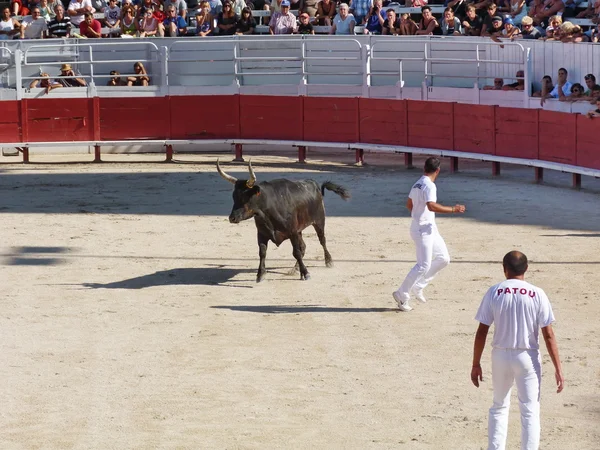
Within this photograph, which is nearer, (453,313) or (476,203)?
(453,313)

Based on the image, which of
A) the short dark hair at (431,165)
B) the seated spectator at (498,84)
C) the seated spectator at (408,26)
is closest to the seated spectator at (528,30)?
the seated spectator at (498,84)

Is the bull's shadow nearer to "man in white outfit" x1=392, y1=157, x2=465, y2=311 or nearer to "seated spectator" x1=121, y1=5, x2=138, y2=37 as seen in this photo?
"man in white outfit" x1=392, y1=157, x2=465, y2=311

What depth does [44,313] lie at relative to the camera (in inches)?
436

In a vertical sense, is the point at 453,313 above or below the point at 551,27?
below

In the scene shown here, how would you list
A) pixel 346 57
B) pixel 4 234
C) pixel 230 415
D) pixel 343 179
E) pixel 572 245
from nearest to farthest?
pixel 230 415
pixel 572 245
pixel 4 234
pixel 343 179
pixel 346 57

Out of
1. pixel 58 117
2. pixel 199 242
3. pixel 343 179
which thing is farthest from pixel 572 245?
pixel 58 117

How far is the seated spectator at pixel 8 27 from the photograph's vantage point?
23.6 meters

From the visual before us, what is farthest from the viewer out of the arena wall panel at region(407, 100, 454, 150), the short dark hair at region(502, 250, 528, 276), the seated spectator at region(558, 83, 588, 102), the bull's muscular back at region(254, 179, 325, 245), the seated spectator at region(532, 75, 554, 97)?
the arena wall panel at region(407, 100, 454, 150)

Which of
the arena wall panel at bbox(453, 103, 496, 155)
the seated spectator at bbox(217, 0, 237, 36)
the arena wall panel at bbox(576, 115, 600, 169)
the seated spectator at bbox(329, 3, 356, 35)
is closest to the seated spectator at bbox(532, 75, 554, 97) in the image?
the arena wall panel at bbox(576, 115, 600, 169)

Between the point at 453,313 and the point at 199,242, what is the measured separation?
14.3 feet

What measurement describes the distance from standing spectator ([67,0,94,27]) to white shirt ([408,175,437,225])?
14.8 m

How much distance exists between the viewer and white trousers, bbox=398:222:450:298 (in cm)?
1048

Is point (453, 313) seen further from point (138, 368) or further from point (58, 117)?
point (58, 117)

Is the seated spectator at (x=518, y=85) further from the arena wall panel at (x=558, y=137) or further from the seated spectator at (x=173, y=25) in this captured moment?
the seated spectator at (x=173, y=25)
